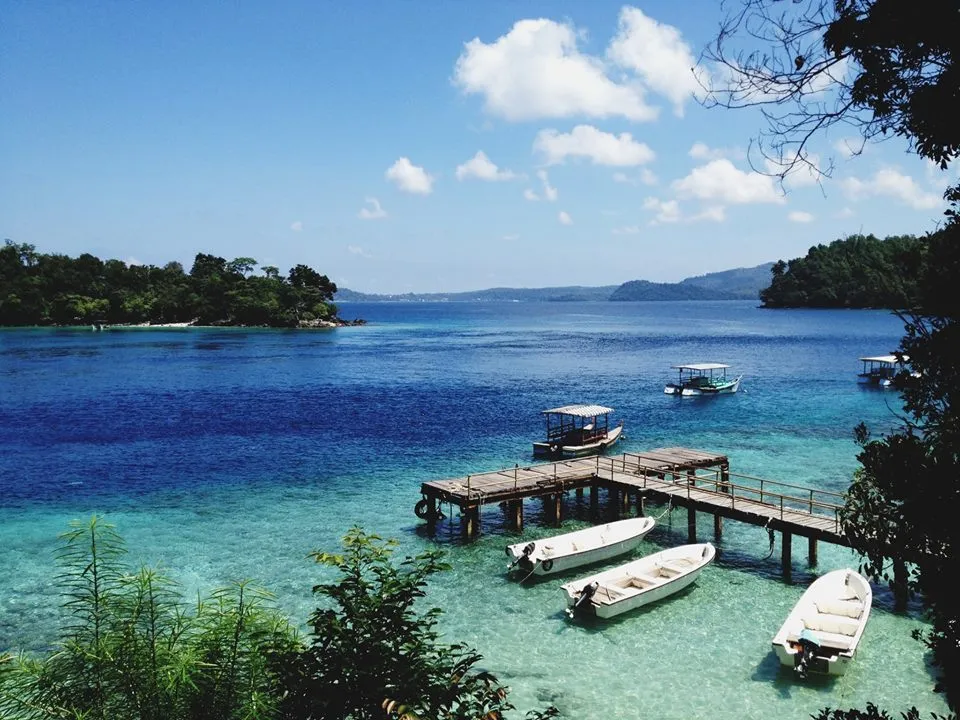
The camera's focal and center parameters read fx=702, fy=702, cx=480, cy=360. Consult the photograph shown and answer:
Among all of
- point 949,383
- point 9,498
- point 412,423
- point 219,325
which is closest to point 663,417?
point 412,423

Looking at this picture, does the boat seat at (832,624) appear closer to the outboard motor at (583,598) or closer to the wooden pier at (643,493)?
the wooden pier at (643,493)

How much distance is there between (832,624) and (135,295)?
659 ft

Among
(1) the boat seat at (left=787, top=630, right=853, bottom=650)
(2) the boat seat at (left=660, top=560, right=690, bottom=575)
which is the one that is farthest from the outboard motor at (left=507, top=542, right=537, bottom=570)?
(1) the boat seat at (left=787, top=630, right=853, bottom=650)

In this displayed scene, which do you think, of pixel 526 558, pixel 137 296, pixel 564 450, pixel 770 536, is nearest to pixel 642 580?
pixel 526 558

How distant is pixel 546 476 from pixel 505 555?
18.6ft

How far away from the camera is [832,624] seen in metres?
20.4

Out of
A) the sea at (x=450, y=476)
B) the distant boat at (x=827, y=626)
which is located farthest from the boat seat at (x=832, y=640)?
the sea at (x=450, y=476)

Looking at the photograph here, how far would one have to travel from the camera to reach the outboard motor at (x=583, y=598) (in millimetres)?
22250

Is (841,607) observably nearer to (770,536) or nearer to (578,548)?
(770,536)

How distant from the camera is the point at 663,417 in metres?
59.9

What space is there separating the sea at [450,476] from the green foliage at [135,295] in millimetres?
80988

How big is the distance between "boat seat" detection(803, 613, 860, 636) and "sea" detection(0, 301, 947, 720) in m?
0.71

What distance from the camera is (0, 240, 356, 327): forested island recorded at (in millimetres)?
180250

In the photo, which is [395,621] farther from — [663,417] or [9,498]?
[663,417]
